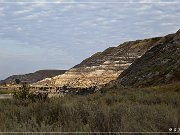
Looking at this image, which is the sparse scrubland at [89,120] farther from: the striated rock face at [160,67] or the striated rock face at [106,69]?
the striated rock face at [106,69]

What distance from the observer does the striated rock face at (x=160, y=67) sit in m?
38.1

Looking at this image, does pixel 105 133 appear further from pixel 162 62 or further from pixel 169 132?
pixel 162 62

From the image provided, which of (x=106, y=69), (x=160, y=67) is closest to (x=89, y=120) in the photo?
(x=160, y=67)

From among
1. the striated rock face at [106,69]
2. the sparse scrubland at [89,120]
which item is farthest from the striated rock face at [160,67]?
the sparse scrubland at [89,120]

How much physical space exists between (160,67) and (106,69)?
34318 mm

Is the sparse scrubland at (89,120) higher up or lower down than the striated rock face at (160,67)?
lower down

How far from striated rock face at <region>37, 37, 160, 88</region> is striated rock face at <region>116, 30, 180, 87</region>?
1802cm

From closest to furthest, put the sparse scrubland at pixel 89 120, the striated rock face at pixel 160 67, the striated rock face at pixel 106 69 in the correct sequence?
the sparse scrubland at pixel 89 120 → the striated rock face at pixel 160 67 → the striated rock face at pixel 106 69

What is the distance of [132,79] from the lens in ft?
150

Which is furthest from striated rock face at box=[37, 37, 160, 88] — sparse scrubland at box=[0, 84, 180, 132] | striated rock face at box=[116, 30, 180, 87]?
sparse scrubland at box=[0, 84, 180, 132]

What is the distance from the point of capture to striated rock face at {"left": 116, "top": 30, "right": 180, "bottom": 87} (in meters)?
38.1

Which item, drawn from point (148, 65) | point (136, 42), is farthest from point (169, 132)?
point (136, 42)

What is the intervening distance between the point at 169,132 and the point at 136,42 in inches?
3494

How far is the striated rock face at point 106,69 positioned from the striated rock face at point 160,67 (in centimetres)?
1802
